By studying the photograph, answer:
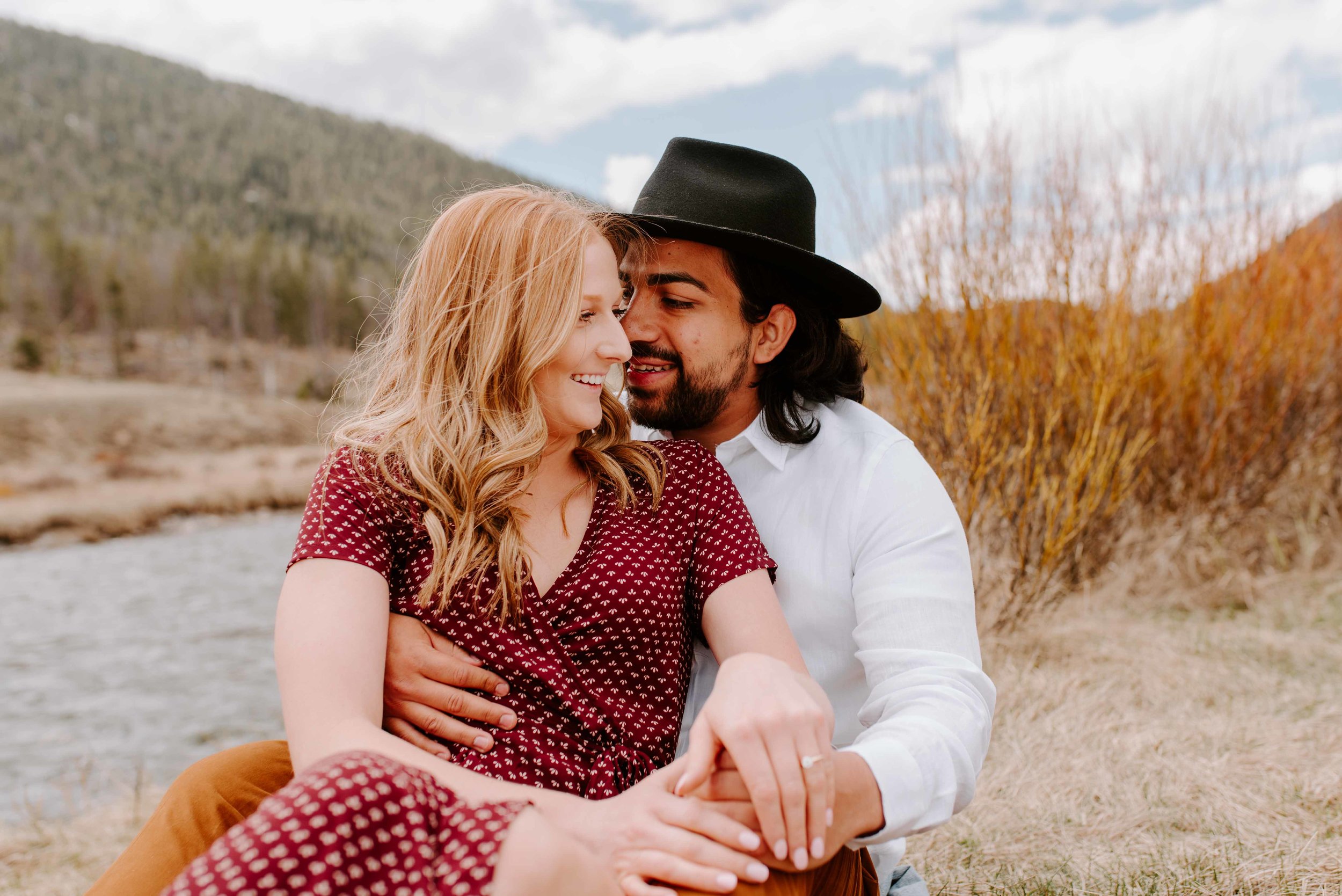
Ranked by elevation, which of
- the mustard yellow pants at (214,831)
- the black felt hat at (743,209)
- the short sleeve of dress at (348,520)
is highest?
the black felt hat at (743,209)

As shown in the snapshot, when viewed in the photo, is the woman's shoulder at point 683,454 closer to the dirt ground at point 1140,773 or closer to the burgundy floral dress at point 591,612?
the burgundy floral dress at point 591,612

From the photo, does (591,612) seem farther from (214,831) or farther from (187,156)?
(187,156)

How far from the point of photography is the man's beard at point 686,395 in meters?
2.29

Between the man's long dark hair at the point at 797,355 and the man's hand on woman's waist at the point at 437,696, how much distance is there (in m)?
0.95

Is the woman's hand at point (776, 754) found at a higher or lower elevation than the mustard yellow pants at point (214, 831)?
higher

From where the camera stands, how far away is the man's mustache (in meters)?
2.29

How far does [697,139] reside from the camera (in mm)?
2371

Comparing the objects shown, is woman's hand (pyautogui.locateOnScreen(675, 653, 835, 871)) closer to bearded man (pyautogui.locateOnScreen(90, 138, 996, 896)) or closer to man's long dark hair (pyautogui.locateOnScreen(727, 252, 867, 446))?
bearded man (pyautogui.locateOnScreen(90, 138, 996, 896))

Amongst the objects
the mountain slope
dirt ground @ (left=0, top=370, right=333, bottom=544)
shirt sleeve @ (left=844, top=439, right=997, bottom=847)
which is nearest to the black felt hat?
shirt sleeve @ (left=844, top=439, right=997, bottom=847)

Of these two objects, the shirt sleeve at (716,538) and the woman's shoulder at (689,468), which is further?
the woman's shoulder at (689,468)

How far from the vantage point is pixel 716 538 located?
5.96 feet

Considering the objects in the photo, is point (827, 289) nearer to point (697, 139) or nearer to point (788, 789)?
point (697, 139)

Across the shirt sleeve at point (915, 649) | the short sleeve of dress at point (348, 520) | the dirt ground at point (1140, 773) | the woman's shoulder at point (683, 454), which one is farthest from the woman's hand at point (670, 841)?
the dirt ground at point (1140, 773)

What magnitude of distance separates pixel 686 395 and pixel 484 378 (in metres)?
0.64
